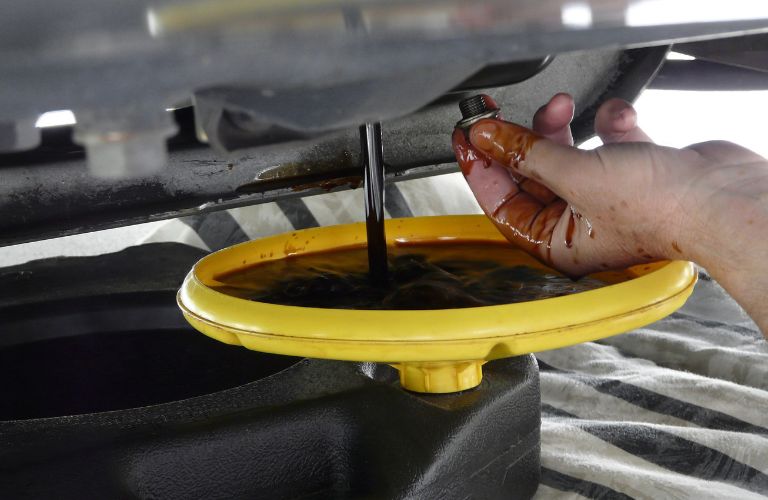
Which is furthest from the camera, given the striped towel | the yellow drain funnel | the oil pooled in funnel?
the striped towel

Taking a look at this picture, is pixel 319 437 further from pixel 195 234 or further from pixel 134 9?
pixel 195 234

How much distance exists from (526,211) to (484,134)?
3.4 inches

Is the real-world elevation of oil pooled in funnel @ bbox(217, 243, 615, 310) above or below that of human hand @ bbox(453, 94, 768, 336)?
below

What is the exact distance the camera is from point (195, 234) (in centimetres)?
112

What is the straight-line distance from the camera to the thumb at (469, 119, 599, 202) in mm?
576

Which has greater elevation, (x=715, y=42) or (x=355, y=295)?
(x=715, y=42)

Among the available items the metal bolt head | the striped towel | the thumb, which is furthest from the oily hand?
the metal bolt head

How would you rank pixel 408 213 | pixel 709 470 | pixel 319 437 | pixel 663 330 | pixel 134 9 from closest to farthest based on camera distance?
pixel 134 9, pixel 319 437, pixel 709 470, pixel 663 330, pixel 408 213

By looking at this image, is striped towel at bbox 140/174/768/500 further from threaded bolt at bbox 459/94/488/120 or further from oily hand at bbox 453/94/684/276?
threaded bolt at bbox 459/94/488/120

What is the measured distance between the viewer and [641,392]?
890 mm

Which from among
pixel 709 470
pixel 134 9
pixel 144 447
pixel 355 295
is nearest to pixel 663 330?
pixel 709 470

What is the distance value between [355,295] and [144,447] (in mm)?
183

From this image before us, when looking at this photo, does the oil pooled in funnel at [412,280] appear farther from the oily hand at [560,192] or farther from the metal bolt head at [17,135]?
the metal bolt head at [17,135]

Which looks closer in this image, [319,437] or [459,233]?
[319,437]
